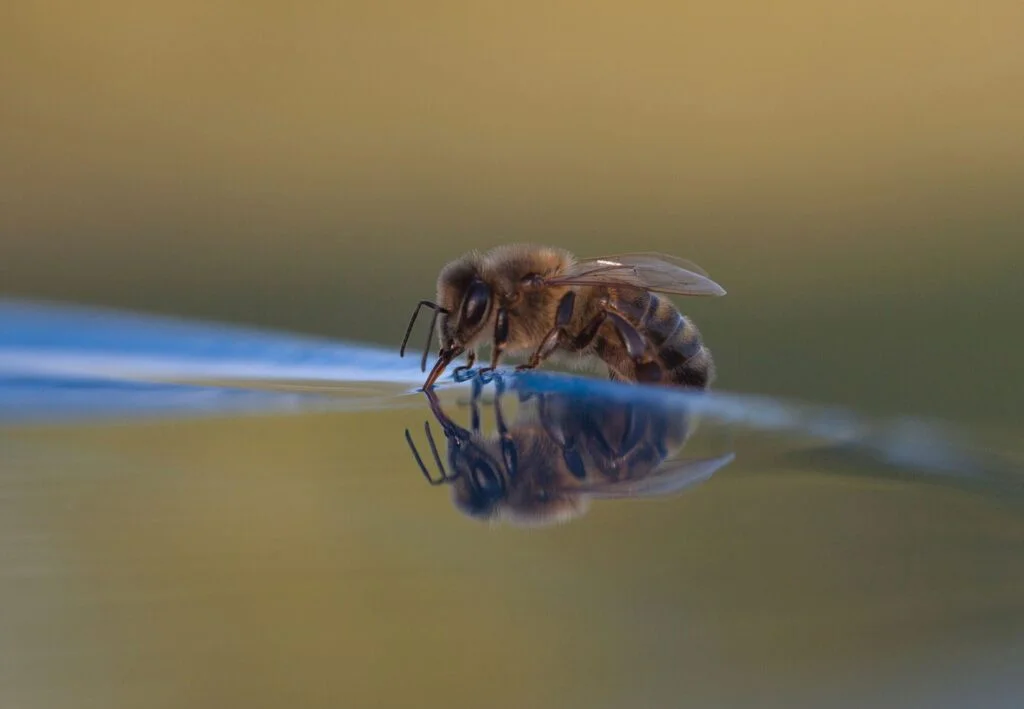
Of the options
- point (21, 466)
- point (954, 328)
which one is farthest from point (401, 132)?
point (21, 466)

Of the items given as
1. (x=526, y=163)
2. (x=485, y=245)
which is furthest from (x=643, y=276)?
(x=526, y=163)

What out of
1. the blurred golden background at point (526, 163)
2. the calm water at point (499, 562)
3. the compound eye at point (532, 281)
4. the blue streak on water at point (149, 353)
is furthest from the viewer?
the blurred golden background at point (526, 163)

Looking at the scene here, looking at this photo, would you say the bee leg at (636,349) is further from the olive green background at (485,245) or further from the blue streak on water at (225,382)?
the olive green background at (485,245)

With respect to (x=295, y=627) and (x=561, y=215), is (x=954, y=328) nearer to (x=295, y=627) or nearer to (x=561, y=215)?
(x=561, y=215)

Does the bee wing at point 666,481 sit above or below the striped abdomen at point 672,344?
above


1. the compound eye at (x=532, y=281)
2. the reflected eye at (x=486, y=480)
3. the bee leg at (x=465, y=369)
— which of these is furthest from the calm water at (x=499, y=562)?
the compound eye at (x=532, y=281)

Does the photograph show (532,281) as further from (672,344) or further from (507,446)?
(507,446)

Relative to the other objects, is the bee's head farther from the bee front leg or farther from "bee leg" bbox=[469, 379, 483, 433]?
"bee leg" bbox=[469, 379, 483, 433]
